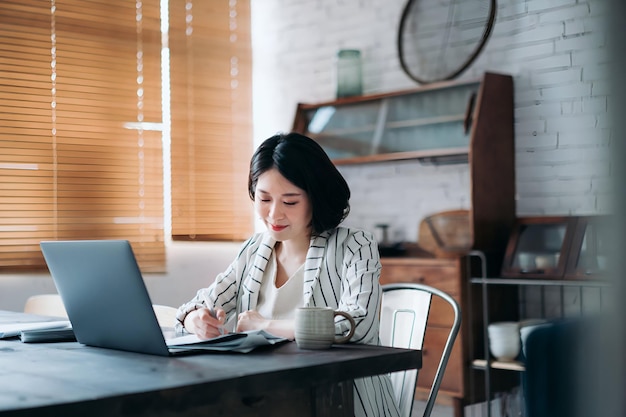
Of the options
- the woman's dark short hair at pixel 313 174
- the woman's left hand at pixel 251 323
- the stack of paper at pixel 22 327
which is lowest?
the stack of paper at pixel 22 327

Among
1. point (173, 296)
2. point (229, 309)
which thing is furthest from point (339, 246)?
point (173, 296)

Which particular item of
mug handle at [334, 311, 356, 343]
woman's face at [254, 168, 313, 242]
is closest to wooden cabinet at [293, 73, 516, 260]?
woman's face at [254, 168, 313, 242]

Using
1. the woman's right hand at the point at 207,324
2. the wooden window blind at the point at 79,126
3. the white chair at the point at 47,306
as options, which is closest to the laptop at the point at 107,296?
the woman's right hand at the point at 207,324

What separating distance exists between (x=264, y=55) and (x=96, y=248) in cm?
413

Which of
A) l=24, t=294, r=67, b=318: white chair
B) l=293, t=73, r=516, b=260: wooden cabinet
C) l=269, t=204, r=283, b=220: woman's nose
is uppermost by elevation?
l=293, t=73, r=516, b=260: wooden cabinet

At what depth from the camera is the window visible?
4285 mm

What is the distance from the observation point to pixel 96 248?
1.44 meters

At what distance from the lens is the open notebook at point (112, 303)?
139 centimetres

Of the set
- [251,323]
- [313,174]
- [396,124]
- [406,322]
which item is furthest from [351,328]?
[396,124]

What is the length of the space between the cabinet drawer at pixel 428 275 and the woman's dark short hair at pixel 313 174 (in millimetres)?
1909

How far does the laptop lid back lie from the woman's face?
1.86 feet

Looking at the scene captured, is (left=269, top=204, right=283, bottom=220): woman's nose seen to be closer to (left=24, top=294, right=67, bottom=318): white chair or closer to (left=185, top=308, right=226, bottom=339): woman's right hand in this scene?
(left=185, top=308, right=226, bottom=339): woman's right hand

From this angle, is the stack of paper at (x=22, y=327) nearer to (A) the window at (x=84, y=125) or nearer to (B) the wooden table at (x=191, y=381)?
(B) the wooden table at (x=191, y=381)

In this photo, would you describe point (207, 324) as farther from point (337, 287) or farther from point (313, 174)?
point (313, 174)
